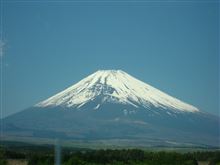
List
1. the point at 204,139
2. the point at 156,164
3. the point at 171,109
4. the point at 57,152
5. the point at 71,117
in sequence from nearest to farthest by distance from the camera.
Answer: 1. the point at 57,152
2. the point at 156,164
3. the point at 204,139
4. the point at 71,117
5. the point at 171,109

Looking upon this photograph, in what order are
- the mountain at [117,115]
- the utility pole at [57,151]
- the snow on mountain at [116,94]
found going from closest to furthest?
the utility pole at [57,151]
the mountain at [117,115]
the snow on mountain at [116,94]

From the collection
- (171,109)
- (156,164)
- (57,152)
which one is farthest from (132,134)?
(57,152)

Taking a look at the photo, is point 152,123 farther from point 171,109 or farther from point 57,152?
point 57,152

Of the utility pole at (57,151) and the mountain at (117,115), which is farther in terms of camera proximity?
the mountain at (117,115)

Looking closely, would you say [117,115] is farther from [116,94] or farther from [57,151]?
[57,151]

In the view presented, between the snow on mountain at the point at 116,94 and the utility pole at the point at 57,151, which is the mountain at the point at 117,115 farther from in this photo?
the utility pole at the point at 57,151

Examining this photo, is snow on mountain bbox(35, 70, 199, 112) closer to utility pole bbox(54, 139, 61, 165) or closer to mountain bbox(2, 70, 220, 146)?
mountain bbox(2, 70, 220, 146)

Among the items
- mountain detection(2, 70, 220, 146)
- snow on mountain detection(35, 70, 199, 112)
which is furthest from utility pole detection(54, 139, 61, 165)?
snow on mountain detection(35, 70, 199, 112)

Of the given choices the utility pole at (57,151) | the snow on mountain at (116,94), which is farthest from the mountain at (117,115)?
the utility pole at (57,151)

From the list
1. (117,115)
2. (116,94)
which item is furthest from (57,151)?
(116,94)
